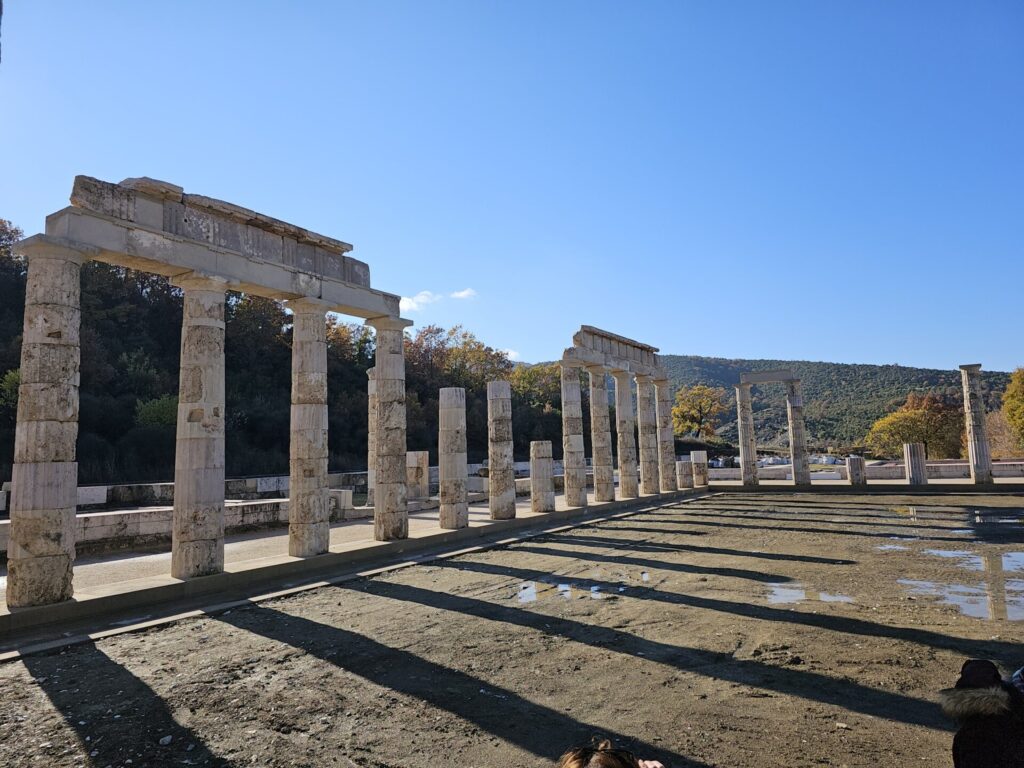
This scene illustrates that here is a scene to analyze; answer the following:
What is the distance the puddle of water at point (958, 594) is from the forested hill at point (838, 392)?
57678 mm

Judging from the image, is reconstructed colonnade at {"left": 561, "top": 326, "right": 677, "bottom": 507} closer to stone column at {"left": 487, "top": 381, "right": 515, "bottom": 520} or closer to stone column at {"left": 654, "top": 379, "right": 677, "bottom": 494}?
stone column at {"left": 654, "top": 379, "right": 677, "bottom": 494}

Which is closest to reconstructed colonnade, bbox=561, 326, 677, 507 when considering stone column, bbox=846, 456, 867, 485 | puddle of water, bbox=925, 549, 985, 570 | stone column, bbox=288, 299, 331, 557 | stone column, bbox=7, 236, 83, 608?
stone column, bbox=846, 456, 867, 485

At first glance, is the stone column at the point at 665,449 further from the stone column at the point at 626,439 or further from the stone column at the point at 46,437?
the stone column at the point at 46,437

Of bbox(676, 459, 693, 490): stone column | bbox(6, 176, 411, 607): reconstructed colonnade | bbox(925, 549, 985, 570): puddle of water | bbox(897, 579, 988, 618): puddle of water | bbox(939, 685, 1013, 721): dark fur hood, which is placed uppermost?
bbox(6, 176, 411, 607): reconstructed colonnade

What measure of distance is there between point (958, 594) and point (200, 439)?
10.5 metres

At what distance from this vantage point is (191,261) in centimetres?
956

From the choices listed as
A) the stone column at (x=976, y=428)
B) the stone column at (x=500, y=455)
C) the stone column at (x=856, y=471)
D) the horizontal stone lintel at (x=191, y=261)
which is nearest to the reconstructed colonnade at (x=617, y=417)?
the stone column at (x=500, y=455)

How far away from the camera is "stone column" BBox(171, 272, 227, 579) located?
9180 mm

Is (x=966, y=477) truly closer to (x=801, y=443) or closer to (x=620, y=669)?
(x=801, y=443)

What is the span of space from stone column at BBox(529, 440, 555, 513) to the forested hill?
166 feet

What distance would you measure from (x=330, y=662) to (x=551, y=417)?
39.9 meters

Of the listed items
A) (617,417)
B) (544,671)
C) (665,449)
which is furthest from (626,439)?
(544,671)

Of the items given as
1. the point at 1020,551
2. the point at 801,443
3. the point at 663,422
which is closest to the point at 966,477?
the point at 801,443

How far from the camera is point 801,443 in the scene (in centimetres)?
2661
